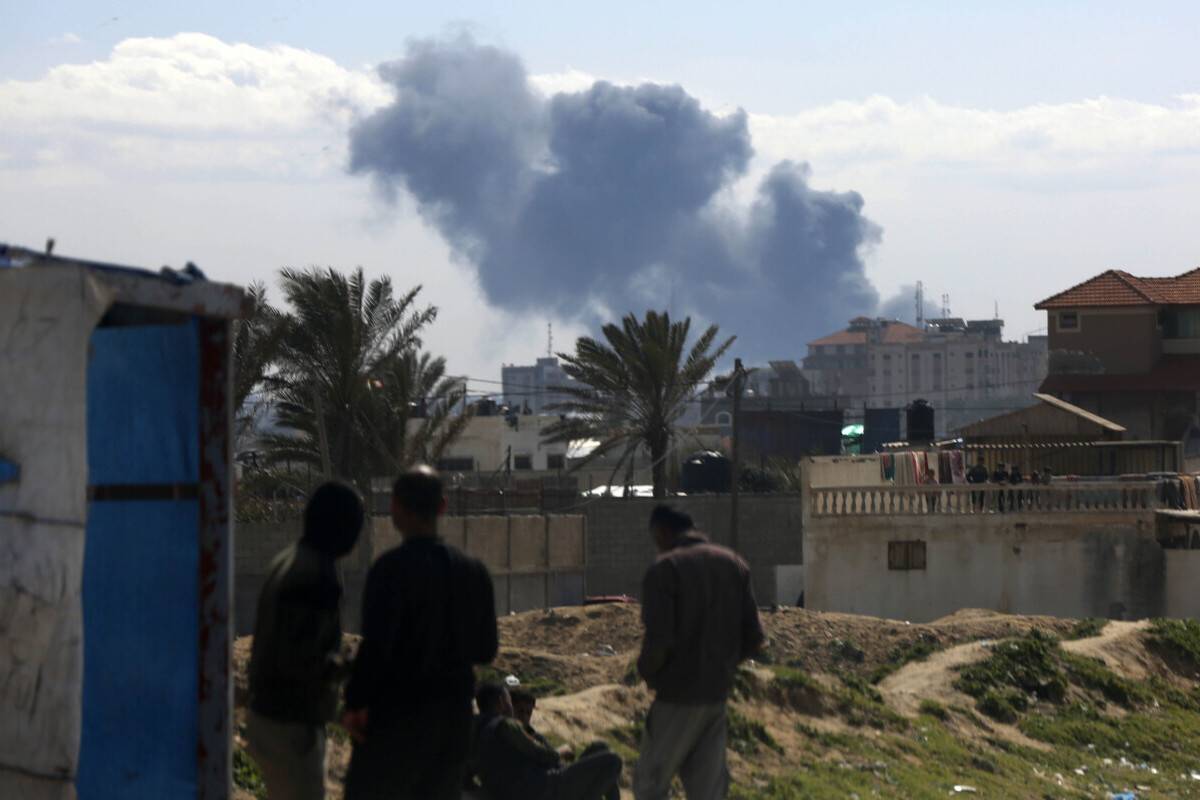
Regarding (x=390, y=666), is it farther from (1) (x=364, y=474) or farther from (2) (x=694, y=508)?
(2) (x=694, y=508)

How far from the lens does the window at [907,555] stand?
33.9 metres

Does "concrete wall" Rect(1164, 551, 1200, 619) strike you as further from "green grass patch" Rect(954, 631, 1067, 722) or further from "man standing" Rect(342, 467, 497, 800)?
"man standing" Rect(342, 467, 497, 800)

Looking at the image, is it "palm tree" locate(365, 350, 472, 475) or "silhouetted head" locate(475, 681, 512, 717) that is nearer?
"silhouetted head" locate(475, 681, 512, 717)

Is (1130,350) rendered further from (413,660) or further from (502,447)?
(413,660)

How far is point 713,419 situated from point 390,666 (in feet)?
446

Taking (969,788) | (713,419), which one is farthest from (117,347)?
(713,419)

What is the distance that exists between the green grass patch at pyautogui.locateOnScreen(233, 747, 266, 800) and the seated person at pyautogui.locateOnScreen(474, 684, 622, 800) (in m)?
1.30

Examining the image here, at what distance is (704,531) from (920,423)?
27.0 ft

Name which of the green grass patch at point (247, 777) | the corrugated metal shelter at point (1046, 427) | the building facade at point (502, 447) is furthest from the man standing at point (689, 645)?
the building facade at point (502, 447)

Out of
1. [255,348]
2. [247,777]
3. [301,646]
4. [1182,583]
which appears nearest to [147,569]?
[301,646]

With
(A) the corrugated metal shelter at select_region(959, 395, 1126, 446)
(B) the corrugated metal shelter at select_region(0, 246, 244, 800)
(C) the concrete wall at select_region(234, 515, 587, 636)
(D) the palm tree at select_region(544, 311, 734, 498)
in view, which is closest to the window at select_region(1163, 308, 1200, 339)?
(A) the corrugated metal shelter at select_region(959, 395, 1126, 446)

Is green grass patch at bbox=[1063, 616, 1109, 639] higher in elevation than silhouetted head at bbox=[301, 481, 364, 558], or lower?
lower

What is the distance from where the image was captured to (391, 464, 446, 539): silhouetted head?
6137 millimetres

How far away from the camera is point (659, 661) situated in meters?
7.98
